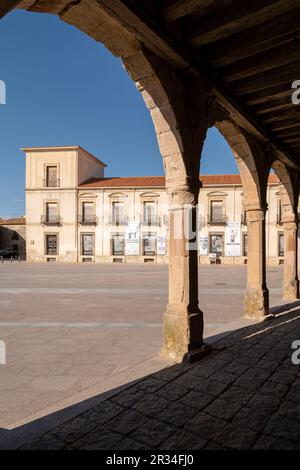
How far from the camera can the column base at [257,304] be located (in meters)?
5.95

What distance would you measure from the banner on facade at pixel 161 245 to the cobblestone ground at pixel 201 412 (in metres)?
20.2

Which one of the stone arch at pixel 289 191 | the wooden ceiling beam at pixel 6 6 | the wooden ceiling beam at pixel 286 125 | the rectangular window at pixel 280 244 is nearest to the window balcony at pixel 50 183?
the rectangular window at pixel 280 244

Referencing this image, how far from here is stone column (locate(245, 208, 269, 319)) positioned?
5977 mm

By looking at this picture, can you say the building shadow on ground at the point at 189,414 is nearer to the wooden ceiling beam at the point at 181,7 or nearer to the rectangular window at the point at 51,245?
the wooden ceiling beam at the point at 181,7

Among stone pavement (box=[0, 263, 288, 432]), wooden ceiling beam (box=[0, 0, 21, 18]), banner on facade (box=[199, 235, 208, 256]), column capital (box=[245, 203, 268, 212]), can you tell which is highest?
wooden ceiling beam (box=[0, 0, 21, 18])

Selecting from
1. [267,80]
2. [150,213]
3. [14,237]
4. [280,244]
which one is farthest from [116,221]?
[267,80]

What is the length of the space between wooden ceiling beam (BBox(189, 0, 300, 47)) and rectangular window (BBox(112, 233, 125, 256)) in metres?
21.5

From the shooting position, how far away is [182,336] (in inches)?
148

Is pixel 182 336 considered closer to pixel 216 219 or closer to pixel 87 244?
pixel 216 219

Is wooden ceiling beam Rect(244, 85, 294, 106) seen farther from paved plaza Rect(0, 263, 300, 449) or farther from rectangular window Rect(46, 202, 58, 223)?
rectangular window Rect(46, 202, 58, 223)

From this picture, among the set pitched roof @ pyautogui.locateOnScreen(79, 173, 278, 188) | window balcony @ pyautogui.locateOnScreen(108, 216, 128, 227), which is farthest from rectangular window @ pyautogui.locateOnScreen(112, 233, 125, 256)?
pitched roof @ pyautogui.locateOnScreen(79, 173, 278, 188)

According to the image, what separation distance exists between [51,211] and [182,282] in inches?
910

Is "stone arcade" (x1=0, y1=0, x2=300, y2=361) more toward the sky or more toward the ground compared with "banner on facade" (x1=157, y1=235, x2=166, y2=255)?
more toward the sky

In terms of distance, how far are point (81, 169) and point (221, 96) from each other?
22.9 m
